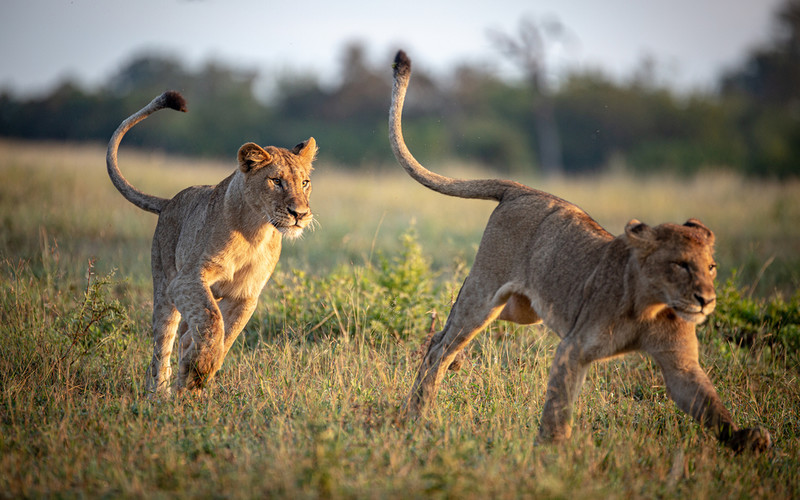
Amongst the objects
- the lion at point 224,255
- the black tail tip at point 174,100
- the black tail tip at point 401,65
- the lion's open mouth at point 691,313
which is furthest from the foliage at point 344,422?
the black tail tip at point 401,65

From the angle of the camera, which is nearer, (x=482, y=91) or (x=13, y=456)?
(x=13, y=456)

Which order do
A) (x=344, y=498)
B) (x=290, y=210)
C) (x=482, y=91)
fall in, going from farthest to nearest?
(x=482, y=91), (x=290, y=210), (x=344, y=498)

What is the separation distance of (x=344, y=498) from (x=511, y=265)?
1663mm

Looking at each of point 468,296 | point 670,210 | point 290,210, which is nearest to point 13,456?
point 290,210

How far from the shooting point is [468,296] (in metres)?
4.20

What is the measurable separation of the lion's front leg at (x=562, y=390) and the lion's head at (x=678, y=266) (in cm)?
48

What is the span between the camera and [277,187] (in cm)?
470

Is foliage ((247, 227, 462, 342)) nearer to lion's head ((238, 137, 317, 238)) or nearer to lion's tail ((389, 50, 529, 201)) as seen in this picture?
lion's head ((238, 137, 317, 238))

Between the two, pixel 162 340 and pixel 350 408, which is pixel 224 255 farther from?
pixel 350 408

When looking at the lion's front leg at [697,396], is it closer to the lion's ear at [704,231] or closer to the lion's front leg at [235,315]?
the lion's ear at [704,231]

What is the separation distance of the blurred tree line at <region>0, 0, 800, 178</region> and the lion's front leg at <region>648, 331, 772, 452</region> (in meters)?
21.8

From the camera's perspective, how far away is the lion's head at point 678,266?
329 centimetres

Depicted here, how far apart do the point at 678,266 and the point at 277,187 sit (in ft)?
8.15

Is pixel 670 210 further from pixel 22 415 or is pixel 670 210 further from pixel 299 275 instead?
pixel 22 415
